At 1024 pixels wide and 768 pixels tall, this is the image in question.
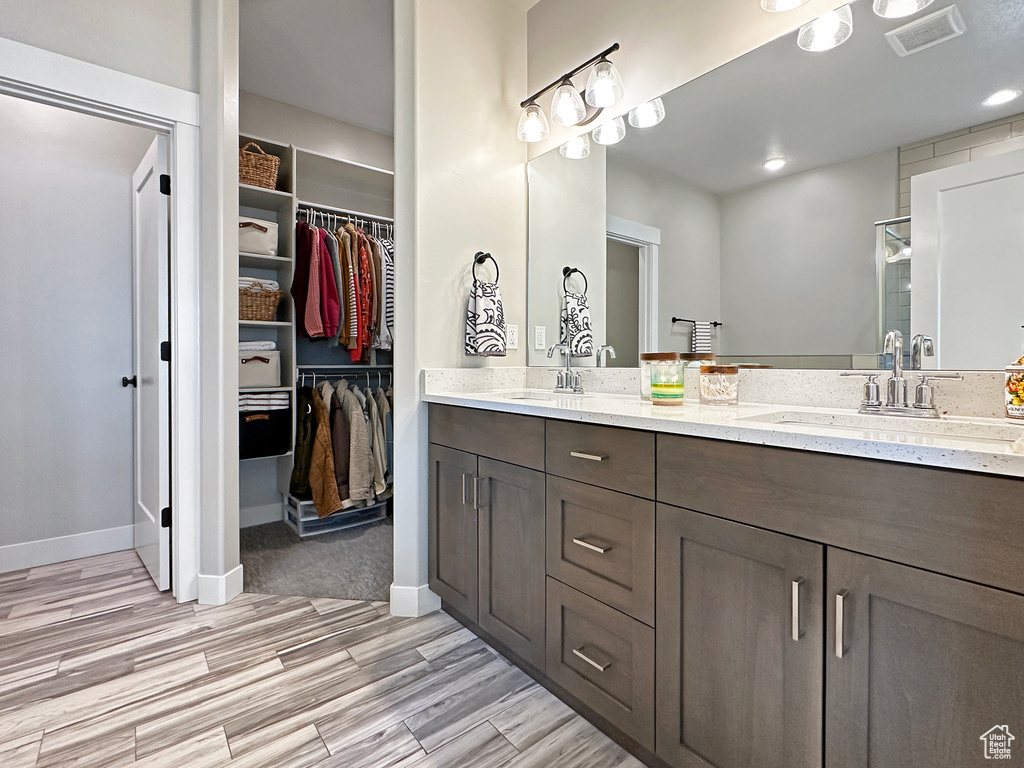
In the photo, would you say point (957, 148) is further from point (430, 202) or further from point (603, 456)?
point (430, 202)

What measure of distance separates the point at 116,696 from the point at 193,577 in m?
0.67

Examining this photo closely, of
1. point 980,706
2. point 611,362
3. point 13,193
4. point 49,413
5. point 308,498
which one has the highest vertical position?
point 13,193

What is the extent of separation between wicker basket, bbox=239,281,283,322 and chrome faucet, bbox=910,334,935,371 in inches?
118

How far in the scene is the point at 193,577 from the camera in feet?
7.34

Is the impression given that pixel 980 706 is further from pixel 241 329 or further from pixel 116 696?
pixel 241 329

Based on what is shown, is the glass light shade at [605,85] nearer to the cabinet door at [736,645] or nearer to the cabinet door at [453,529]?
the cabinet door at [453,529]

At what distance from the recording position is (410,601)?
211 cm

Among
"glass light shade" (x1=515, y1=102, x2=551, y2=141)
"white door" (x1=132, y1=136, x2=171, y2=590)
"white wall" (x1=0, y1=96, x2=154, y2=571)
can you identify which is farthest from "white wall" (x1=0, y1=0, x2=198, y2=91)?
"glass light shade" (x1=515, y1=102, x2=551, y2=141)

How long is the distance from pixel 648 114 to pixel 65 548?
3.46 m

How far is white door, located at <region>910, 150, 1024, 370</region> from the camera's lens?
1169 millimetres

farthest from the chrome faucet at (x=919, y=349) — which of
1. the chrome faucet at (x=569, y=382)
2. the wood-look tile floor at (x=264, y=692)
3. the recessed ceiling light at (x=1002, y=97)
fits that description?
the wood-look tile floor at (x=264, y=692)

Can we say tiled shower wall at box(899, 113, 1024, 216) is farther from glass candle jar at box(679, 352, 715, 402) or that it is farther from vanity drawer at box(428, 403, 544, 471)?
vanity drawer at box(428, 403, 544, 471)

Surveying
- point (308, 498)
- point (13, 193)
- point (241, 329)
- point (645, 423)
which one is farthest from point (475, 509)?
point (13, 193)

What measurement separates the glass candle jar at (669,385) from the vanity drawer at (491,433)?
40cm
